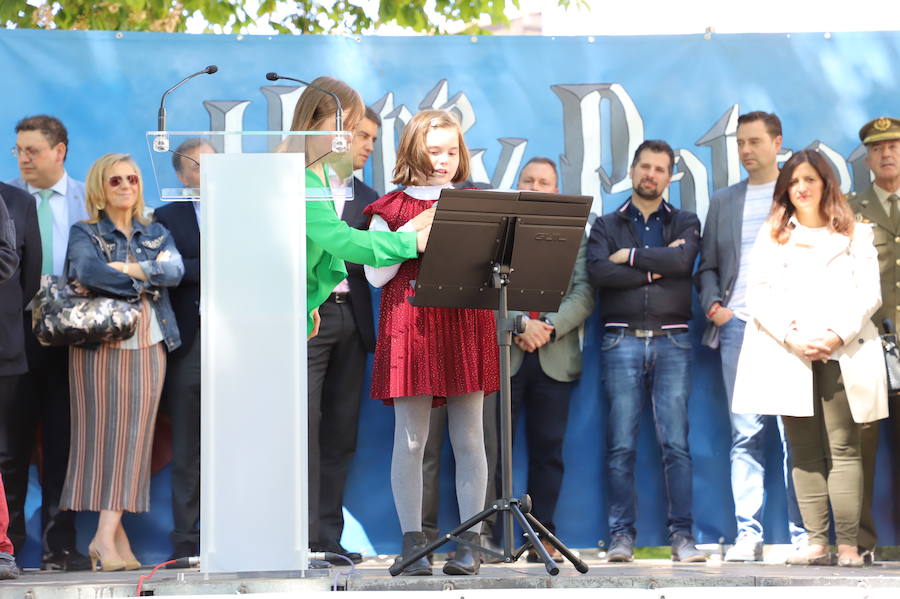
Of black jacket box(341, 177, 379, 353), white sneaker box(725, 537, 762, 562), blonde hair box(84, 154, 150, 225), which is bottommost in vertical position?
white sneaker box(725, 537, 762, 562)

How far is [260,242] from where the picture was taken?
434 cm

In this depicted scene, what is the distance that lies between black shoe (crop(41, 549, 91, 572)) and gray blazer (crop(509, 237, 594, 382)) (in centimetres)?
244

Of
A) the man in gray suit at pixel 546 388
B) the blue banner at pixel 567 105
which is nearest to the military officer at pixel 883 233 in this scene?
the blue banner at pixel 567 105

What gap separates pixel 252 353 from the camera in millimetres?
4281

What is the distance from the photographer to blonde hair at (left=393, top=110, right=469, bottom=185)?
4887mm

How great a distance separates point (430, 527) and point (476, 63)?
2612 mm

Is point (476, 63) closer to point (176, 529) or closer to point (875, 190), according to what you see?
point (875, 190)

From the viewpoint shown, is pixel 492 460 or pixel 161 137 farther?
pixel 492 460

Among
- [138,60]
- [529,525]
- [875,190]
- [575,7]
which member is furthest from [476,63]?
[575,7]

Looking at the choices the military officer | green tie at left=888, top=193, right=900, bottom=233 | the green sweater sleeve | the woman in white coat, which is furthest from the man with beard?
the green sweater sleeve

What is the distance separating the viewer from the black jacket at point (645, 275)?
21.1ft

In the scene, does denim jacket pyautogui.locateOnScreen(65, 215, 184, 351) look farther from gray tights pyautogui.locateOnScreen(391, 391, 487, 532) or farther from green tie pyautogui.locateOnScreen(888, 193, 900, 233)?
green tie pyautogui.locateOnScreen(888, 193, 900, 233)

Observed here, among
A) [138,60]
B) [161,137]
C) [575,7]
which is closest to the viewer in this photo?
[161,137]

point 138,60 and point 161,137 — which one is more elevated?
point 138,60
